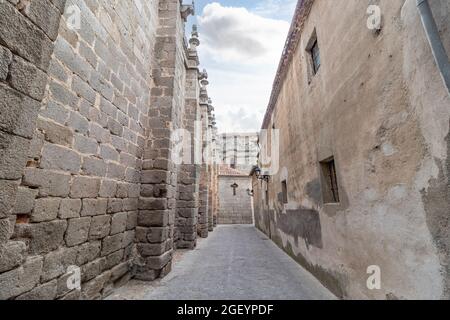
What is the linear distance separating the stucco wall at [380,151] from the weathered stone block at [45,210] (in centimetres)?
333

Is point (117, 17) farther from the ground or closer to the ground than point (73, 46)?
farther from the ground

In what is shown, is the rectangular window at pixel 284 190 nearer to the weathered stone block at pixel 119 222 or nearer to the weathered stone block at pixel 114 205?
the weathered stone block at pixel 119 222

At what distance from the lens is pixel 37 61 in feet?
4.68

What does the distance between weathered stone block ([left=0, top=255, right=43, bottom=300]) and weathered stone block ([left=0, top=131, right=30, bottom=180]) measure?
0.88m

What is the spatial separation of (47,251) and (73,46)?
2.18 meters

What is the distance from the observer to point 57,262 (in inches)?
89.6

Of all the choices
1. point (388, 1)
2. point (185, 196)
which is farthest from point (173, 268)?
point (388, 1)

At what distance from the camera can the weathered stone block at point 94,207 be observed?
2678mm

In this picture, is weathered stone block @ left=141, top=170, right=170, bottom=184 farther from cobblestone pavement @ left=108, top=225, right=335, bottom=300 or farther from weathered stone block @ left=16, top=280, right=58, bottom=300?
weathered stone block @ left=16, top=280, right=58, bottom=300

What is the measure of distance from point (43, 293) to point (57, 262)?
277 mm

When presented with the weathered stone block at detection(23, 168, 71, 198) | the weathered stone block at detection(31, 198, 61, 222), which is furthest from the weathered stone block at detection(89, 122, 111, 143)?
the weathered stone block at detection(31, 198, 61, 222)

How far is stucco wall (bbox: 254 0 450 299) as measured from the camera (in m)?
1.69

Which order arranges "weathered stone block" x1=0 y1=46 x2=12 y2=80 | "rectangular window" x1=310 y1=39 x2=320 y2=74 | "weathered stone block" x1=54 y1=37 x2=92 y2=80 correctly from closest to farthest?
"weathered stone block" x1=0 y1=46 x2=12 y2=80 → "weathered stone block" x1=54 y1=37 x2=92 y2=80 → "rectangular window" x1=310 y1=39 x2=320 y2=74
